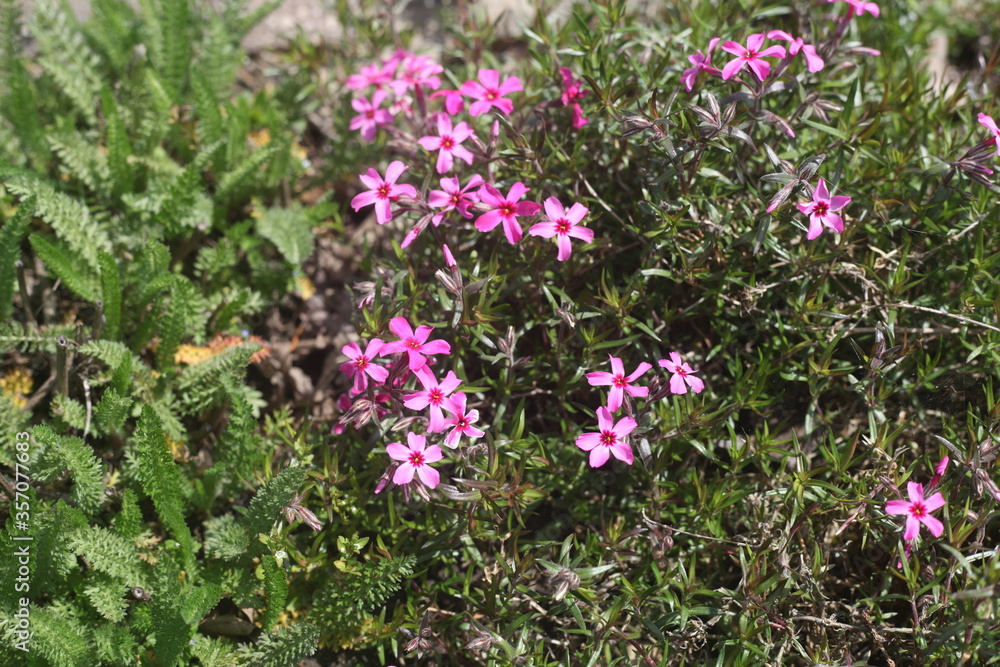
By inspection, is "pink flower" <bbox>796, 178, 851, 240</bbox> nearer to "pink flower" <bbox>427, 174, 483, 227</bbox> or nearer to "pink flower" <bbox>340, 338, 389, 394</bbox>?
"pink flower" <bbox>427, 174, 483, 227</bbox>

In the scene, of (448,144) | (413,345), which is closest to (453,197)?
(448,144)

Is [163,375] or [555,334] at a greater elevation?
[555,334]

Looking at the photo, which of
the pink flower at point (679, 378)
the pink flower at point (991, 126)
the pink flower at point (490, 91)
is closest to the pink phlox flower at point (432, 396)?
the pink flower at point (679, 378)

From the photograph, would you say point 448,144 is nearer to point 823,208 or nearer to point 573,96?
point 573,96

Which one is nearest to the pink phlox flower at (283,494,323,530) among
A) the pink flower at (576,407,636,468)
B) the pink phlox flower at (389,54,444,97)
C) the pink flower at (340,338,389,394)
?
the pink flower at (340,338,389,394)

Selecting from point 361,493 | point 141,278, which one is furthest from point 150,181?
point 361,493

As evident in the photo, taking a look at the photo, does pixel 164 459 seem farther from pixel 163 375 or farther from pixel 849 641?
pixel 849 641

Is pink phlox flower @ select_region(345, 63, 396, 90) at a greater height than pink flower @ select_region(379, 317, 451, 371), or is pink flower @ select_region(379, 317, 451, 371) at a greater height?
pink phlox flower @ select_region(345, 63, 396, 90)
